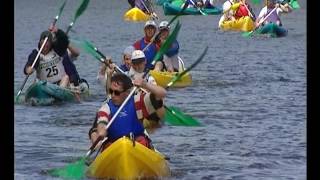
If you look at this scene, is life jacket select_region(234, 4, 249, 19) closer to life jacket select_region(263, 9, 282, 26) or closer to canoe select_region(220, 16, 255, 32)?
canoe select_region(220, 16, 255, 32)

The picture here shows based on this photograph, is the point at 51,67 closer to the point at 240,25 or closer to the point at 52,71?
the point at 52,71

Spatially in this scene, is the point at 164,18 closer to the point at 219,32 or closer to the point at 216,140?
the point at 219,32

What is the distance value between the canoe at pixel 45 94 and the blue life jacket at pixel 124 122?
19.0ft

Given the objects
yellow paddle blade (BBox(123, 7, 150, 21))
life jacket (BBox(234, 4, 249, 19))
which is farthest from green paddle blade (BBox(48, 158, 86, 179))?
yellow paddle blade (BBox(123, 7, 150, 21))

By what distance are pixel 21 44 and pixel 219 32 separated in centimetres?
788

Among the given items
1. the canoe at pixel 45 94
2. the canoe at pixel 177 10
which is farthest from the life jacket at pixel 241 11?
the canoe at pixel 45 94

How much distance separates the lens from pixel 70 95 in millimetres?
17703

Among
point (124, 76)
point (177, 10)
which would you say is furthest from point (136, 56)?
point (177, 10)

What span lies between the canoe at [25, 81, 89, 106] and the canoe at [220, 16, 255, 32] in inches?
702

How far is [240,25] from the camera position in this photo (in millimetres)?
35375

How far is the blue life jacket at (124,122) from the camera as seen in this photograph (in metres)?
11.4

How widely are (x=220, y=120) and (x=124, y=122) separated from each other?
16.3ft

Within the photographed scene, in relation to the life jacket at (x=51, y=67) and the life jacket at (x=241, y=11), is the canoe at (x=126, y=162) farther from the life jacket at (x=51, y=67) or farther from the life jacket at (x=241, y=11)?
the life jacket at (x=241, y=11)
